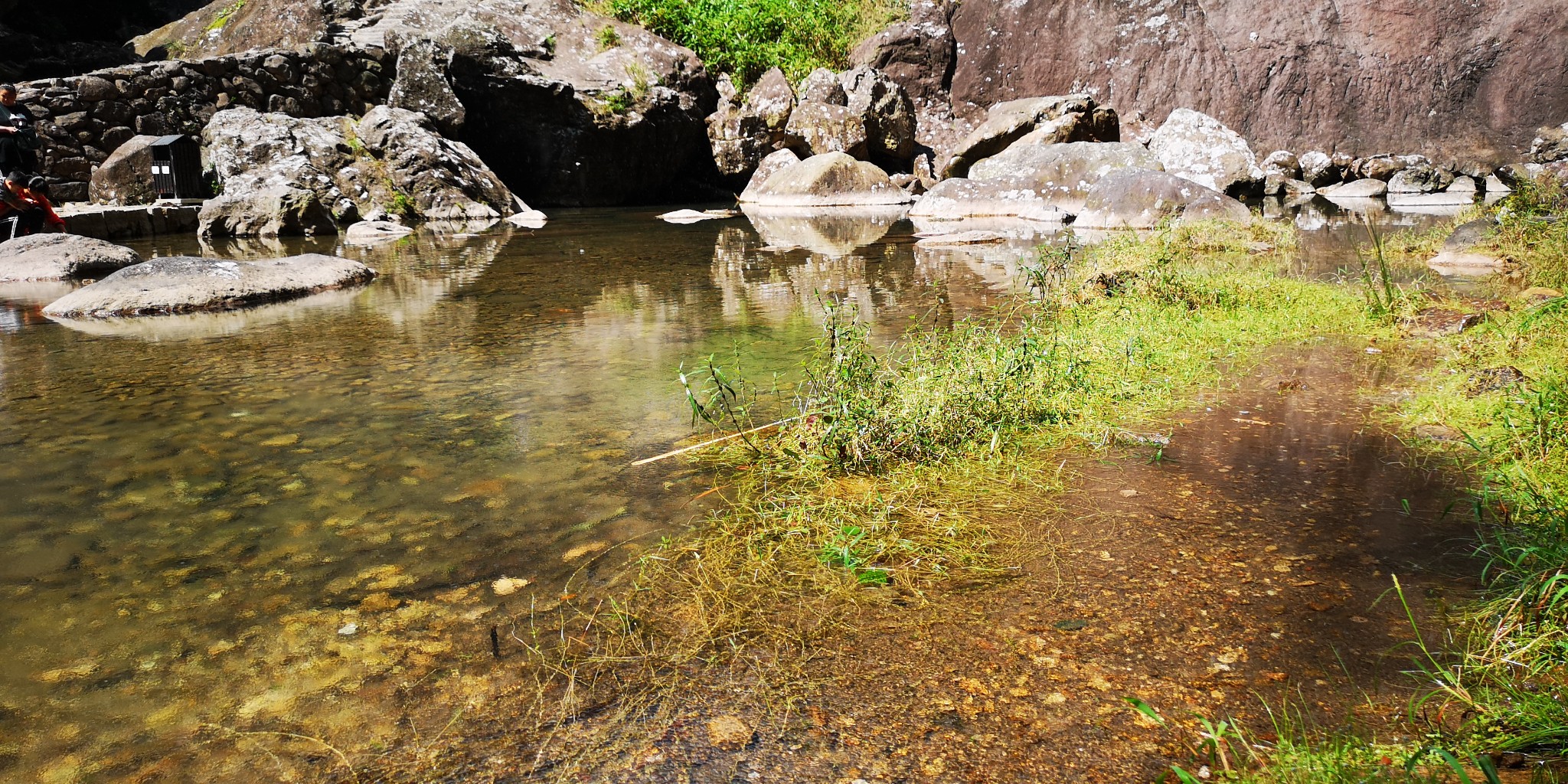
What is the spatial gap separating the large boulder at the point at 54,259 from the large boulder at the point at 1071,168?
1111 cm

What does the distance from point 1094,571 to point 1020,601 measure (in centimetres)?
25

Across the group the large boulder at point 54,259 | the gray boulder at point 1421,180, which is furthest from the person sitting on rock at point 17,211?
the gray boulder at point 1421,180

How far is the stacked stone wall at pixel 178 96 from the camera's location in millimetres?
13648

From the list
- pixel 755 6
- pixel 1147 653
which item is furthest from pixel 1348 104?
pixel 1147 653

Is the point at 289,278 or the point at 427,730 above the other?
the point at 289,278

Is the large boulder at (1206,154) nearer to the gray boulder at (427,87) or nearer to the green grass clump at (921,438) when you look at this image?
the green grass clump at (921,438)

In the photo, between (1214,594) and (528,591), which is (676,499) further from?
(1214,594)

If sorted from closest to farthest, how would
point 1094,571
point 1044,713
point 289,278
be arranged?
point 1044,713
point 1094,571
point 289,278

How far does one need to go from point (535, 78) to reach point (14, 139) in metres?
9.18

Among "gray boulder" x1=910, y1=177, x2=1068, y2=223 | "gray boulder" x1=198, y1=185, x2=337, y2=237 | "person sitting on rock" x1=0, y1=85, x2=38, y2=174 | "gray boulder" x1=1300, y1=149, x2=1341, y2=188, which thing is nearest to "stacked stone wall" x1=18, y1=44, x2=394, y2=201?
"gray boulder" x1=198, y1=185, x2=337, y2=237

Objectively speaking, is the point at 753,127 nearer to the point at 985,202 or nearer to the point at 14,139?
the point at 985,202

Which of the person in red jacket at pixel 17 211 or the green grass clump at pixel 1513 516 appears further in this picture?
the person in red jacket at pixel 17 211

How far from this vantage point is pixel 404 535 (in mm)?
2570

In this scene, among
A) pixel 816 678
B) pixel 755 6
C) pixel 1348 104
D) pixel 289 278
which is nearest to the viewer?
pixel 816 678
